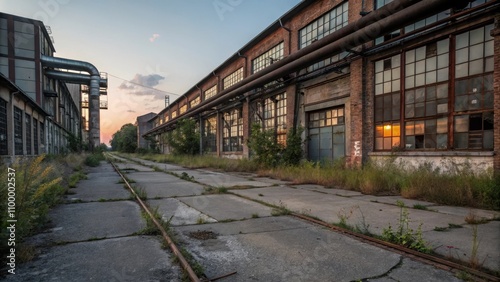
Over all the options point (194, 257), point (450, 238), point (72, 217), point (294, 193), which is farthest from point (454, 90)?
point (72, 217)

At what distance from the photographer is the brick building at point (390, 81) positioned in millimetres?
7738

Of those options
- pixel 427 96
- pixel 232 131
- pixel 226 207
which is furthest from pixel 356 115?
pixel 232 131

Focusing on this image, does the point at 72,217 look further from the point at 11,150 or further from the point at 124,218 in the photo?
the point at 11,150

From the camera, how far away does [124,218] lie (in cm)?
492

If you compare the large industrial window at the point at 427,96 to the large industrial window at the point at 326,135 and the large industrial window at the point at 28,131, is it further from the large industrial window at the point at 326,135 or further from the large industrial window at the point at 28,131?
the large industrial window at the point at 28,131

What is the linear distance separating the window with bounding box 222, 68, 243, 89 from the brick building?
Result: 4.59 metres

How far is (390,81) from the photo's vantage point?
1045 centimetres

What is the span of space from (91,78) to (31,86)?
24.5 feet

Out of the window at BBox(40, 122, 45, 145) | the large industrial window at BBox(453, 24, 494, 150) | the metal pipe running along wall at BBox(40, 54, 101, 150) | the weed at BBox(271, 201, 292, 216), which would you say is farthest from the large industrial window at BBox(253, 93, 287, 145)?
the metal pipe running along wall at BBox(40, 54, 101, 150)

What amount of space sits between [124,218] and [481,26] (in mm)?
10140

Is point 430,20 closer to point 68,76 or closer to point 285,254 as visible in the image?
point 285,254

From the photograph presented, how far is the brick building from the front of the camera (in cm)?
Answer: 774

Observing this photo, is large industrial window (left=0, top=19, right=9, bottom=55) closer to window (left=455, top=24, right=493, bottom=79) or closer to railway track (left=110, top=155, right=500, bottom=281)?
railway track (left=110, top=155, right=500, bottom=281)

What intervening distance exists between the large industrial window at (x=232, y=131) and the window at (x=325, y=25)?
830cm
